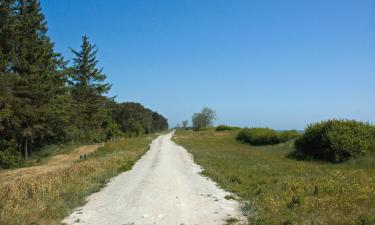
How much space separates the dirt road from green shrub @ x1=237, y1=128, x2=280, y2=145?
40.2m

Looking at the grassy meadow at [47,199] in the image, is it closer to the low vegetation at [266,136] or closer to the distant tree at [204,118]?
the low vegetation at [266,136]

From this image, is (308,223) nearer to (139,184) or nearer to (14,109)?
(139,184)

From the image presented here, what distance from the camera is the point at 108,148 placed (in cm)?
4394

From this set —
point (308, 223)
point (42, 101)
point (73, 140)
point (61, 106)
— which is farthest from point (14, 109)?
Answer: point (308, 223)

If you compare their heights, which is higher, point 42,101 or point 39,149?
point 42,101

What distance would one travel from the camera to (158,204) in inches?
487

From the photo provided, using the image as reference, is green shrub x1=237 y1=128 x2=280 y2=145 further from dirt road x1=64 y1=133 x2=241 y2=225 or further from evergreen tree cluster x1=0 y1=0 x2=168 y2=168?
dirt road x1=64 y1=133 x2=241 y2=225

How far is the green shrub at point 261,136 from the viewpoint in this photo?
186 feet

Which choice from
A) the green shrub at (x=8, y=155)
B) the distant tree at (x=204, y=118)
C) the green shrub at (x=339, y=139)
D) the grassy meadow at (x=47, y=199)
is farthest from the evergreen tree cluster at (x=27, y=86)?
the distant tree at (x=204, y=118)

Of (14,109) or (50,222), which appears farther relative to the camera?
(14,109)

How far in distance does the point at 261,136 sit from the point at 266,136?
119 centimetres

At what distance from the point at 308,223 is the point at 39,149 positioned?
48243mm

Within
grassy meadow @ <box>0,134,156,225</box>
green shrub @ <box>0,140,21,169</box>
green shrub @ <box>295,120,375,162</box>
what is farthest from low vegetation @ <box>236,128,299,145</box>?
grassy meadow @ <box>0,134,156,225</box>

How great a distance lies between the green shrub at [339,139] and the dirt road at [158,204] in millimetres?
16433
